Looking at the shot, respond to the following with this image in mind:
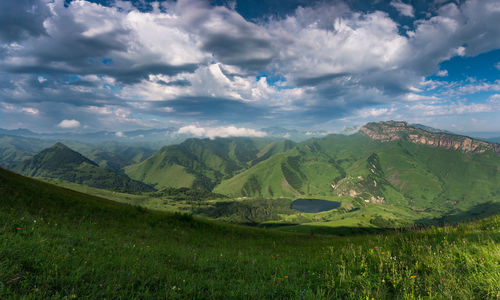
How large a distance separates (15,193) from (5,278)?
21.3 metres

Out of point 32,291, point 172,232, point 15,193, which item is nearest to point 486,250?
point 32,291

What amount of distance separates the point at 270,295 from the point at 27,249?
6211 millimetres

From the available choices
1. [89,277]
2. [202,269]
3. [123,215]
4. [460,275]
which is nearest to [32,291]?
[89,277]

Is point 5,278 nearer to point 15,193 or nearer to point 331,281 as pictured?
point 331,281

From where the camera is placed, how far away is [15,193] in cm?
1772

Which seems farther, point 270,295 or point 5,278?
point 270,295

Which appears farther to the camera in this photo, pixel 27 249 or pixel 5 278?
pixel 27 249

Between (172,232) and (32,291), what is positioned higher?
(32,291)

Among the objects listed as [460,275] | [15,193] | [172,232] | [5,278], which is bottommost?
[172,232]

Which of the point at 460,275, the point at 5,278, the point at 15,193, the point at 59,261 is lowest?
the point at 15,193

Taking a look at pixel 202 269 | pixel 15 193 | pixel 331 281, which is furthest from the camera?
pixel 15 193

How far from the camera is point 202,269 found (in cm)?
666

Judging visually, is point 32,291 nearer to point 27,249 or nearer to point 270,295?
point 27,249

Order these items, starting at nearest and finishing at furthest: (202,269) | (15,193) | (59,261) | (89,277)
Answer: (89,277) → (59,261) → (202,269) → (15,193)
